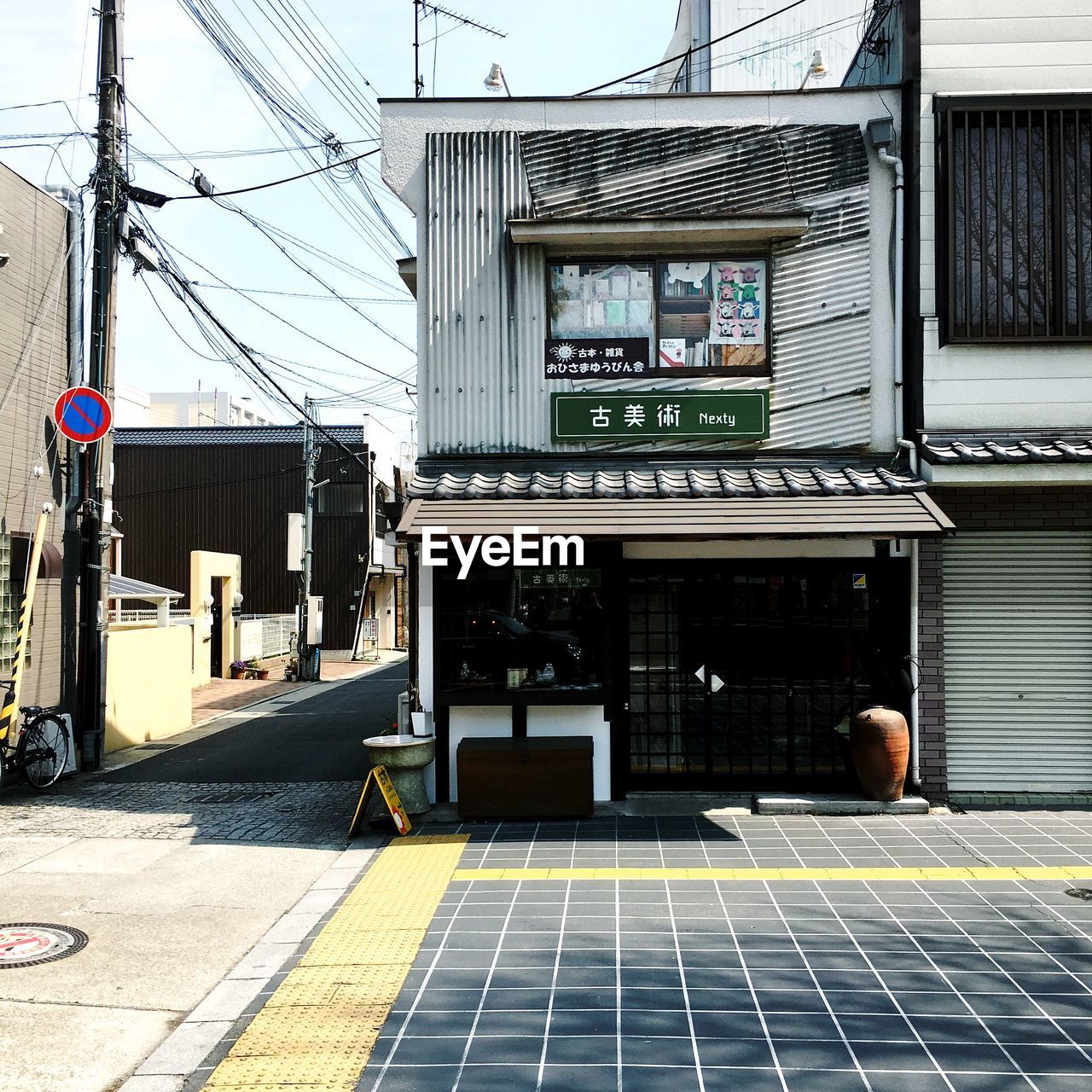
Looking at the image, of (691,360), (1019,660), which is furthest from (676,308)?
(1019,660)

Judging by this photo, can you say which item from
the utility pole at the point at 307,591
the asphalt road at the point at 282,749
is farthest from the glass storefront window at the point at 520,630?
the utility pole at the point at 307,591

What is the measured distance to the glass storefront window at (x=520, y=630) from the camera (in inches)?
416

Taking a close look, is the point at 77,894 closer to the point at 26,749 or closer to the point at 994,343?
the point at 26,749

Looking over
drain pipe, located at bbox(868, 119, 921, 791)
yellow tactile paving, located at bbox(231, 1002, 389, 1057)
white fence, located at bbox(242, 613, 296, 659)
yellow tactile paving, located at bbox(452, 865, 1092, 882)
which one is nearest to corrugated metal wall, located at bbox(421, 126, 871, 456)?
drain pipe, located at bbox(868, 119, 921, 791)

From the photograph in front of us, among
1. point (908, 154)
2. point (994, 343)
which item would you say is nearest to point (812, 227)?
point (908, 154)

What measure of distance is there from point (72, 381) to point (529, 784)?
9.56 m

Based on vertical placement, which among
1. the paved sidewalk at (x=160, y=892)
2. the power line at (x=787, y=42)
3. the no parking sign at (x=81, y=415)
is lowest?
the paved sidewalk at (x=160, y=892)

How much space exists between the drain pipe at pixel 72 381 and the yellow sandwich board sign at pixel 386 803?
6119mm

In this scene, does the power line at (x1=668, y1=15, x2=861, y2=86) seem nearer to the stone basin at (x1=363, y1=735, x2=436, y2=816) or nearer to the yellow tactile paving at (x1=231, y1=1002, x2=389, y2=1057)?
the stone basin at (x1=363, y1=735, x2=436, y2=816)

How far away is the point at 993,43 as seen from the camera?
10.7 m

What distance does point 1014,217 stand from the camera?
418 inches

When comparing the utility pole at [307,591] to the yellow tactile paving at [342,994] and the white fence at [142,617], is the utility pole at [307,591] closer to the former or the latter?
the white fence at [142,617]

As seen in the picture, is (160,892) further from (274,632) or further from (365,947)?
(274,632)

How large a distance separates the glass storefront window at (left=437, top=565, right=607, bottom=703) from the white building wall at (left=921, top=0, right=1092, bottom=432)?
4.20m
